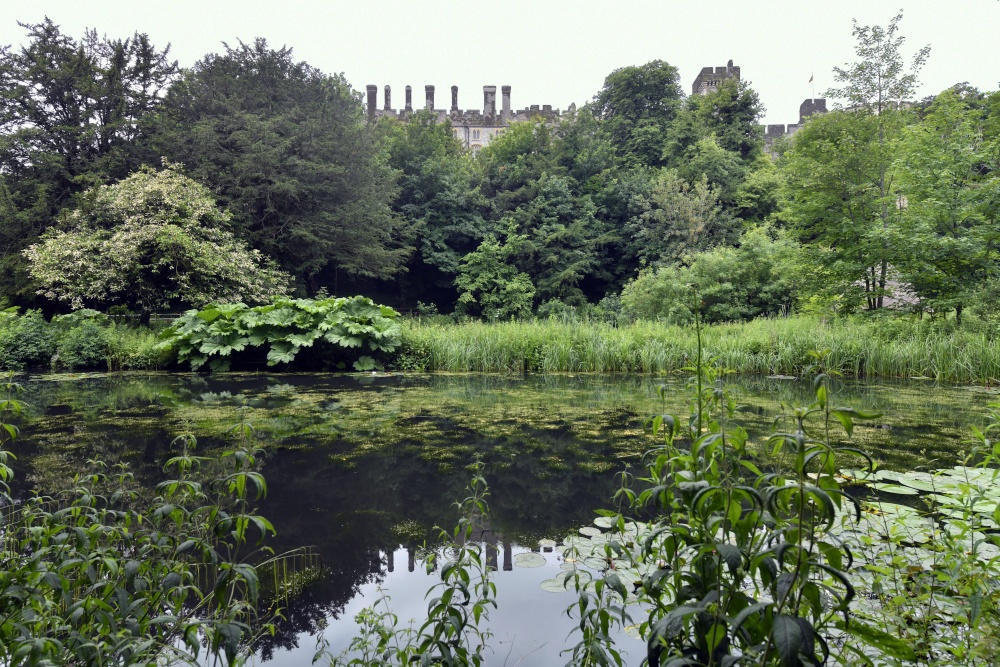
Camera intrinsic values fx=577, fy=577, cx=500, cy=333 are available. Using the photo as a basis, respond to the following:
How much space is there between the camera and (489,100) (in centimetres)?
4484

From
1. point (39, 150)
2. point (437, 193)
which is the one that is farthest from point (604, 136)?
point (39, 150)

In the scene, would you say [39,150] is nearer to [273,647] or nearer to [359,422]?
[359,422]

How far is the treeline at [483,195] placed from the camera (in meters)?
10.2

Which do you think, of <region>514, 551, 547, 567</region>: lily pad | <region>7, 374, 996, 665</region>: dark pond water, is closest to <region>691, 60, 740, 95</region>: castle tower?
<region>7, 374, 996, 665</region>: dark pond water

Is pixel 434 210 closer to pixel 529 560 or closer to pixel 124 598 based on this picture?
pixel 529 560

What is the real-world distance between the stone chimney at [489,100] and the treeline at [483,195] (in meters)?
16.4

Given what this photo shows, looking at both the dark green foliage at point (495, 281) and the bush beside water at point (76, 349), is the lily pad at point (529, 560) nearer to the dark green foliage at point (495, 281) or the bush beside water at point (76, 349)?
the bush beside water at point (76, 349)

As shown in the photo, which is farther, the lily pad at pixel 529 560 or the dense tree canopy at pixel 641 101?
the dense tree canopy at pixel 641 101

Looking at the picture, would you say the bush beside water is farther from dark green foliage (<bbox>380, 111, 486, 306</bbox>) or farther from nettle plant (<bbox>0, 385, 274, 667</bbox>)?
dark green foliage (<bbox>380, 111, 486, 306</bbox>)

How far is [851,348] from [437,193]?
1770 centimetres

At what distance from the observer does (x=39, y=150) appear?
15344 millimetres

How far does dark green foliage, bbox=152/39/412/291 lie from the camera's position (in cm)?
1605

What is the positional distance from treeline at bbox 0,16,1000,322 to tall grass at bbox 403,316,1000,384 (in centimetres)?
82

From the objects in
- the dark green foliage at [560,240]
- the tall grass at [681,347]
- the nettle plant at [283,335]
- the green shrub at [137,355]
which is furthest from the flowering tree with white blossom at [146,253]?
the dark green foliage at [560,240]
